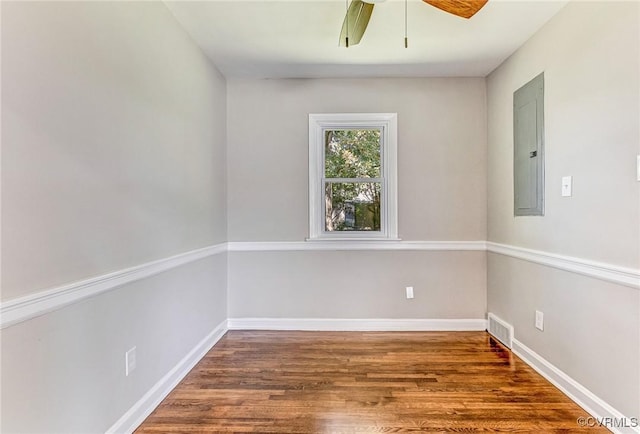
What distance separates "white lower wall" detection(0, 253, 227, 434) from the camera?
1.23 m

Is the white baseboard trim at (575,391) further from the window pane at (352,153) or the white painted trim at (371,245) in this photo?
the window pane at (352,153)

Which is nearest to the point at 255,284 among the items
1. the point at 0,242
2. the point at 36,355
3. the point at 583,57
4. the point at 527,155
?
the point at 36,355

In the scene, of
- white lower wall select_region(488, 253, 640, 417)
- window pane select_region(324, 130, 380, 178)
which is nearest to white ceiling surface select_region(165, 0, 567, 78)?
window pane select_region(324, 130, 380, 178)

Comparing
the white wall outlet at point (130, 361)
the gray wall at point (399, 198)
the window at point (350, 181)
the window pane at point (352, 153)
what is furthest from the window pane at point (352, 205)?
the white wall outlet at point (130, 361)

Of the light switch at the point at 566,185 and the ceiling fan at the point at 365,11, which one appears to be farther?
the light switch at the point at 566,185

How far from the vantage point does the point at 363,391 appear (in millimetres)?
2238

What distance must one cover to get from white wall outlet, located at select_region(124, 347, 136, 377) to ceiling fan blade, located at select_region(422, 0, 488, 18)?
240 cm

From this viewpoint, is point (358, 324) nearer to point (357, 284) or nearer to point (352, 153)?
point (357, 284)

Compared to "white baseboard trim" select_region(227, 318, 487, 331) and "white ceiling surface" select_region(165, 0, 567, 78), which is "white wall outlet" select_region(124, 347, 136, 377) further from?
"white ceiling surface" select_region(165, 0, 567, 78)

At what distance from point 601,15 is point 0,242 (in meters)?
2.98

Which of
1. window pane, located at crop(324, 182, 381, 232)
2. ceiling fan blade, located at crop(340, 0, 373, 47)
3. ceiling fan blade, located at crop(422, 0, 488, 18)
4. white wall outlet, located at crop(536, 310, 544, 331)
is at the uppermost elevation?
ceiling fan blade, located at crop(340, 0, 373, 47)

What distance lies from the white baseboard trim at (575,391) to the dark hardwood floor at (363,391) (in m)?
0.05

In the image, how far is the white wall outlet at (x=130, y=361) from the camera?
181cm

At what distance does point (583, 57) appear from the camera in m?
2.05
